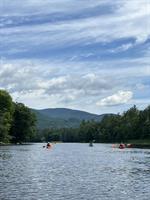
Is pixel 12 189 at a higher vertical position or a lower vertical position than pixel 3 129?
lower

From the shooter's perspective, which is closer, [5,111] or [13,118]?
[5,111]

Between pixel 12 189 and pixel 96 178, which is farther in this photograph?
pixel 96 178

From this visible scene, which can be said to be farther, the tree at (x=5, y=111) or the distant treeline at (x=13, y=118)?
the distant treeline at (x=13, y=118)

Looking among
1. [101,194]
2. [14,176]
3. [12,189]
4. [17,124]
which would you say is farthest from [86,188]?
[17,124]

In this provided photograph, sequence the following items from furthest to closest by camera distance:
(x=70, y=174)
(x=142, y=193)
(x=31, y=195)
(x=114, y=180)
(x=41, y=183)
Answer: (x=70, y=174) → (x=114, y=180) → (x=41, y=183) → (x=142, y=193) → (x=31, y=195)

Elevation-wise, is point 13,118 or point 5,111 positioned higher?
point 5,111

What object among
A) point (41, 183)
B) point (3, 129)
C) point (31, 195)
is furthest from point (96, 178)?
point (3, 129)

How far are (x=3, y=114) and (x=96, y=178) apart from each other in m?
118

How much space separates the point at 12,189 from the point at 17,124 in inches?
6182

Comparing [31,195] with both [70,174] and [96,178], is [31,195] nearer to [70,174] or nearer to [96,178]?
[96,178]

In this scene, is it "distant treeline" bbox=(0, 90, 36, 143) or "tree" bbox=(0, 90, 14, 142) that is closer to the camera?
"tree" bbox=(0, 90, 14, 142)

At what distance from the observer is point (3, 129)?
162625 millimetres

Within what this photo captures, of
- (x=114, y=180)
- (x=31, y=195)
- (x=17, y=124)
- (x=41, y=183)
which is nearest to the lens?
(x=31, y=195)

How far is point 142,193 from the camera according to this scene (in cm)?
4138
